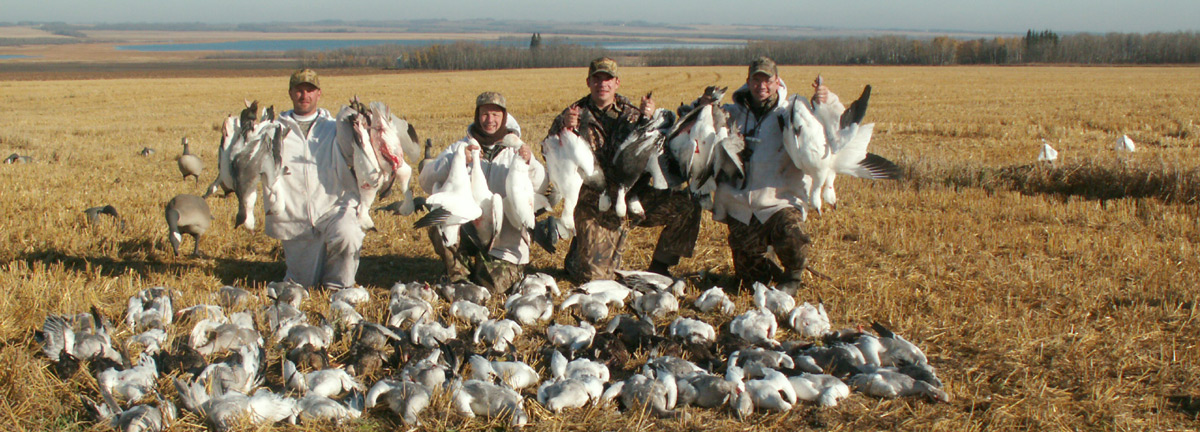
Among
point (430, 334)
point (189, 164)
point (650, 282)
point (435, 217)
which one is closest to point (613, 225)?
point (650, 282)

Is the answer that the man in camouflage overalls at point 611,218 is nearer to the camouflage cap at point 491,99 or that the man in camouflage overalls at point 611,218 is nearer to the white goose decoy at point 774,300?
the camouflage cap at point 491,99

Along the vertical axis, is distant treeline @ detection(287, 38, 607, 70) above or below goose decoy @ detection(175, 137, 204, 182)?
above

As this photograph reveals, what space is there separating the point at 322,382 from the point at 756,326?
223 centimetres

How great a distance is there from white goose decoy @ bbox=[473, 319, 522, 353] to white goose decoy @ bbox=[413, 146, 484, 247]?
2.22 ft

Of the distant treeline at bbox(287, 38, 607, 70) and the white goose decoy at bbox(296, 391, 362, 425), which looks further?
the distant treeline at bbox(287, 38, 607, 70)

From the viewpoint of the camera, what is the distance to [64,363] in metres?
3.61

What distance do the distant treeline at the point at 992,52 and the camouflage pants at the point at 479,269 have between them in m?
70.5

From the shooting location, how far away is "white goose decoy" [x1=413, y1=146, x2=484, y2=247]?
4598 millimetres

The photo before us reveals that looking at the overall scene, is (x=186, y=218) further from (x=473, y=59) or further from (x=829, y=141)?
(x=473, y=59)

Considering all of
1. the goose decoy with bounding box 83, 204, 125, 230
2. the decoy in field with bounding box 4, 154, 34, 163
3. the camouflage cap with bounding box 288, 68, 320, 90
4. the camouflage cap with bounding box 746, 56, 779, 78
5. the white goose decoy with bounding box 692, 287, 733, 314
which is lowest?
the white goose decoy with bounding box 692, 287, 733, 314

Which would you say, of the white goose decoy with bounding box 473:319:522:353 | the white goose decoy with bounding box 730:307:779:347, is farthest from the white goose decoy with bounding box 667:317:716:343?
the white goose decoy with bounding box 473:319:522:353

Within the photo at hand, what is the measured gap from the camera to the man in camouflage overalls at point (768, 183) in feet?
16.2

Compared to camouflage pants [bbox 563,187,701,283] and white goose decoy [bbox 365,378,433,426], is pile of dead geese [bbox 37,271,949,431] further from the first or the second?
camouflage pants [bbox 563,187,701,283]

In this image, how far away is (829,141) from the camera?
4.73 metres
